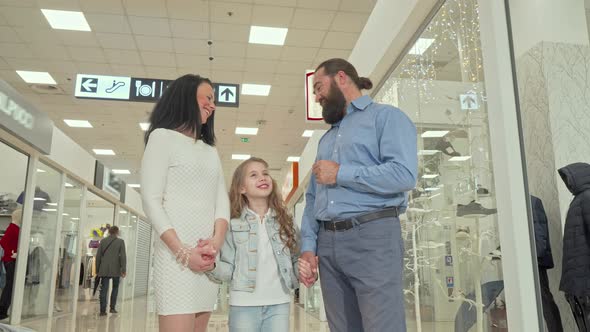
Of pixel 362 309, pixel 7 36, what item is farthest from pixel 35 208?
pixel 362 309

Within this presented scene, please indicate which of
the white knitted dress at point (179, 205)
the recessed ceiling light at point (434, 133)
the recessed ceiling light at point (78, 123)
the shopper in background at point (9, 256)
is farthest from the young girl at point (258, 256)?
the recessed ceiling light at point (78, 123)

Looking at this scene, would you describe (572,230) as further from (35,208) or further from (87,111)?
(87,111)

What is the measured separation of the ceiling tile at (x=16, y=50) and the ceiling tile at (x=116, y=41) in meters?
1.34

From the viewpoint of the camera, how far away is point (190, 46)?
7.52 m

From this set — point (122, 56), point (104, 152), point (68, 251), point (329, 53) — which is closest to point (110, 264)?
point (68, 251)

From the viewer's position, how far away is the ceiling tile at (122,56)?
25.3 ft

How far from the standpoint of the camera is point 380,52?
155 inches

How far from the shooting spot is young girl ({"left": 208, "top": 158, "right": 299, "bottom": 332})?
179cm

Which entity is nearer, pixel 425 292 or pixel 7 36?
pixel 425 292

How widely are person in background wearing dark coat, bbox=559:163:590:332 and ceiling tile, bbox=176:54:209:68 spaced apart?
661 centimetres

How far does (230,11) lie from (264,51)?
50.6 inches

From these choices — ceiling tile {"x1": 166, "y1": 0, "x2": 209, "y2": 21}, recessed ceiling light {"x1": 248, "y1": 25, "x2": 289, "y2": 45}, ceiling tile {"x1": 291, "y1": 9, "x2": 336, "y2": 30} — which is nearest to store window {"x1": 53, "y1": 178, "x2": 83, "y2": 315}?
ceiling tile {"x1": 166, "y1": 0, "x2": 209, "y2": 21}

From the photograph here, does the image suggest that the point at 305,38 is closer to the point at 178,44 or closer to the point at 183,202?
the point at 178,44

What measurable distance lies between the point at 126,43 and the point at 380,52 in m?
4.96
